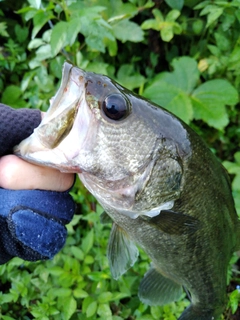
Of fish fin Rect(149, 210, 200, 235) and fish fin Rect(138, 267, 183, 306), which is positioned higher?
fish fin Rect(149, 210, 200, 235)

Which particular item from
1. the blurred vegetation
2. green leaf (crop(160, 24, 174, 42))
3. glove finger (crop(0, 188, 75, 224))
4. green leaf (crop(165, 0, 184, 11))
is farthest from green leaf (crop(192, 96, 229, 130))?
glove finger (crop(0, 188, 75, 224))

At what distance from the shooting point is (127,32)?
1755 millimetres

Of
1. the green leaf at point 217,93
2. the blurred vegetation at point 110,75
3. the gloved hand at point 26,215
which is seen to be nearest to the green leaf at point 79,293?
the blurred vegetation at point 110,75

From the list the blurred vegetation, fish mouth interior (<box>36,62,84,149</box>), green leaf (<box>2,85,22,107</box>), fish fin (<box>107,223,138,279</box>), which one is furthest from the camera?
green leaf (<box>2,85,22,107</box>)

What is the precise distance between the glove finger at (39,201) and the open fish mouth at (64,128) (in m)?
0.09

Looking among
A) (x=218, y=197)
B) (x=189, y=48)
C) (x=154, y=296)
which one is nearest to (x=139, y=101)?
(x=218, y=197)

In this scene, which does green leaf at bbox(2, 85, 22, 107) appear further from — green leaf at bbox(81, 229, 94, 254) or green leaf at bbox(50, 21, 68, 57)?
green leaf at bbox(81, 229, 94, 254)

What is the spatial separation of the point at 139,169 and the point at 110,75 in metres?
1.13

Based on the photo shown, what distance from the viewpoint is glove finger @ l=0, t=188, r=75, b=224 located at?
0.85 meters

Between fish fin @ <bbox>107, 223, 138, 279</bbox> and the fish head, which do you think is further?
fish fin @ <bbox>107, 223, 138, 279</bbox>

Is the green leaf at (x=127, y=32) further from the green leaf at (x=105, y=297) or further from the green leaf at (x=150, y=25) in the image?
the green leaf at (x=105, y=297)

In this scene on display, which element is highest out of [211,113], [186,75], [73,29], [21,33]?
[73,29]

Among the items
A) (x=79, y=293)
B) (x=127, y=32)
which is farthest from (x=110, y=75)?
(x=79, y=293)

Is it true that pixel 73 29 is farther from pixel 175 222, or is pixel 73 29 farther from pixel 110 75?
pixel 175 222
